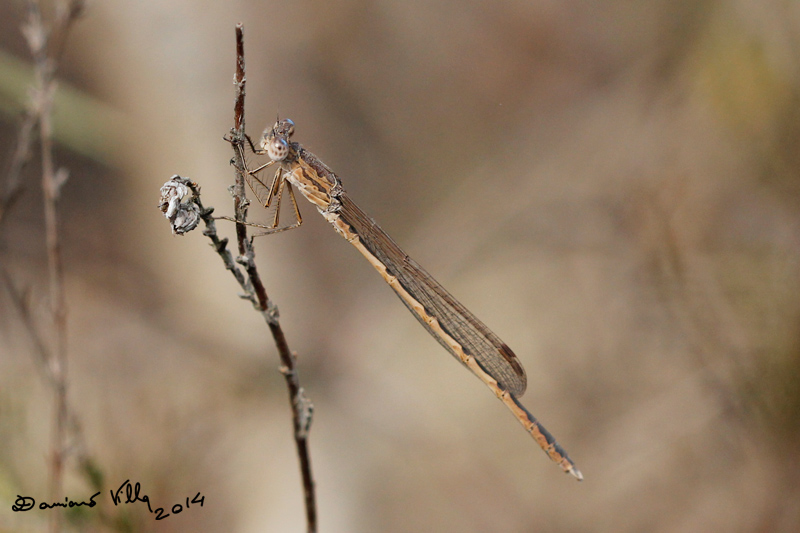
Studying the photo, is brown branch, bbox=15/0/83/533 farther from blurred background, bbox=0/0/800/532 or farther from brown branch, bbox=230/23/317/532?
blurred background, bbox=0/0/800/532

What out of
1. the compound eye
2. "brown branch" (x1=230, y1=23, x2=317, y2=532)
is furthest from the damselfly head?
"brown branch" (x1=230, y1=23, x2=317, y2=532)

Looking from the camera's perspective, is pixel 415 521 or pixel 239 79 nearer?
pixel 239 79

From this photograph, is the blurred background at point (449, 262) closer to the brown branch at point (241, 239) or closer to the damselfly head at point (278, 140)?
the damselfly head at point (278, 140)

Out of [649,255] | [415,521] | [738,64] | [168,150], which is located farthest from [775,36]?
[168,150]

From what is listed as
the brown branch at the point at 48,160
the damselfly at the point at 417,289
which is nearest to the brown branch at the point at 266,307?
the brown branch at the point at 48,160

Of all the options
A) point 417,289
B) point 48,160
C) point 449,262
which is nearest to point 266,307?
point 48,160

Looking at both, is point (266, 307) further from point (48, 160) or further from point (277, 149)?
point (277, 149)

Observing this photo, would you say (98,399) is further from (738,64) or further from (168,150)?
(738,64)
